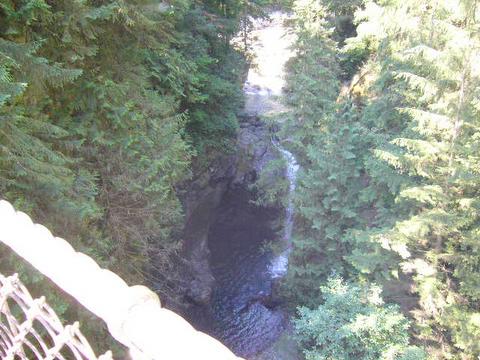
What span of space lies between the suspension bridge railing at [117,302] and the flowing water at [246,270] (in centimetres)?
1068

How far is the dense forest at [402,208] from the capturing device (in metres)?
7.61

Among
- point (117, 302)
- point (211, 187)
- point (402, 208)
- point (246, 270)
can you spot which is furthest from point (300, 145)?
point (117, 302)

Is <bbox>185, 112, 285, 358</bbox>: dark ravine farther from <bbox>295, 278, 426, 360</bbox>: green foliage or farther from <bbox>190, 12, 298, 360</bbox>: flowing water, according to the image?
<bbox>295, 278, 426, 360</bbox>: green foliage

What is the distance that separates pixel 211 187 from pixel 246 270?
365cm

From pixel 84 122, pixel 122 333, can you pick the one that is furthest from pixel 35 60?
pixel 122 333

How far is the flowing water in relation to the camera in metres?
12.2

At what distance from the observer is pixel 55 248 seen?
1505 mm

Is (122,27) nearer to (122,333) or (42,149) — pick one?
(42,149)

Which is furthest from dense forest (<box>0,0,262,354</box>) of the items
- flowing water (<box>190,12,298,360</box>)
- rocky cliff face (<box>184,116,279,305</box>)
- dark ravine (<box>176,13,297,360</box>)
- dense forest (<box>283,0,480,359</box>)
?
dense forest (<box>283,0,480,359</box>)

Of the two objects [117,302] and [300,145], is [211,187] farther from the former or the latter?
[117,302]

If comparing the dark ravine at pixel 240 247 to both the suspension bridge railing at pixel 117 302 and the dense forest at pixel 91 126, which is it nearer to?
the dense forest at pixel 91 126

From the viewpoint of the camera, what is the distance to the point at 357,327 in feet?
25.9

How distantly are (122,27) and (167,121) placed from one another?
1.95 m

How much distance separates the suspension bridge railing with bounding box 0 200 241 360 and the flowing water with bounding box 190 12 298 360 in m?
10.7
